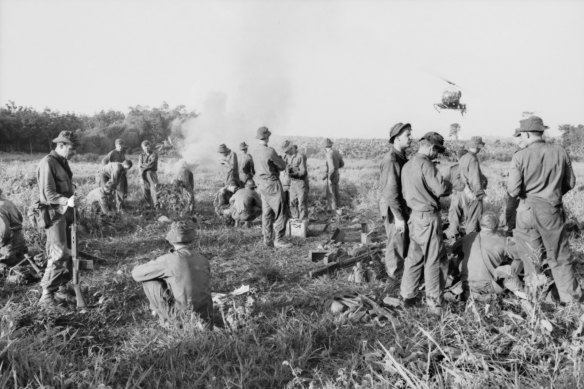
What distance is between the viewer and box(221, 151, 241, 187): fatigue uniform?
430 inches

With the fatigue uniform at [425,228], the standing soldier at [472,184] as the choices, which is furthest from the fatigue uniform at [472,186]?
the fatigue uniform at [425,228]

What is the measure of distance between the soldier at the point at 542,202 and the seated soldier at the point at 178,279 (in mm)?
3450

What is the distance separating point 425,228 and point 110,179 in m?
8.14

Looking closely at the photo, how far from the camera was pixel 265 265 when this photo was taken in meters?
6.40

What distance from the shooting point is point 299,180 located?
10.3 metres

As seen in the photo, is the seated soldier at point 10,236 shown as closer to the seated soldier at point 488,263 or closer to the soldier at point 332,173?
the seated soldier at point 488,263

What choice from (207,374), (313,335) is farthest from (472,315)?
(207,374)

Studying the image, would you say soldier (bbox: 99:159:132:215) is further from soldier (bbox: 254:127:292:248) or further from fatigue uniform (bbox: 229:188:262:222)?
soldier (bbox: 254:127:292:248)

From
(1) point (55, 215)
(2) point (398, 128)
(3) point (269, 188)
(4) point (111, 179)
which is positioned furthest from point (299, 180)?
(1) point (55, 215)

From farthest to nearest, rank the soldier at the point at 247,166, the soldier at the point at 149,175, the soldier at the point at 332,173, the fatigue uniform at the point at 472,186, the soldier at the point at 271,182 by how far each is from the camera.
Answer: the soldier at the point at 332,173 < the soldier at the point at 149,175 < the soldier at the point at 247,166 < the soldier at the point at 271,182 < the fatigue uniform at the point at 472,186

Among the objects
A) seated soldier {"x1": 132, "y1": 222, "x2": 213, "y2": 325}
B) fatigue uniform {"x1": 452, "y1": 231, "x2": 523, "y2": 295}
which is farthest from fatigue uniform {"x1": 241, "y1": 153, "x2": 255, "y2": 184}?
fatigue uniform {"x1": 452, "y1": 231, "x2": 523, "y2": 295}

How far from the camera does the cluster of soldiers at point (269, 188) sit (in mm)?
7695

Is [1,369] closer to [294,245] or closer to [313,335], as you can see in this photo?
[313,335]

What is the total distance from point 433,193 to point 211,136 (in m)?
20.8
